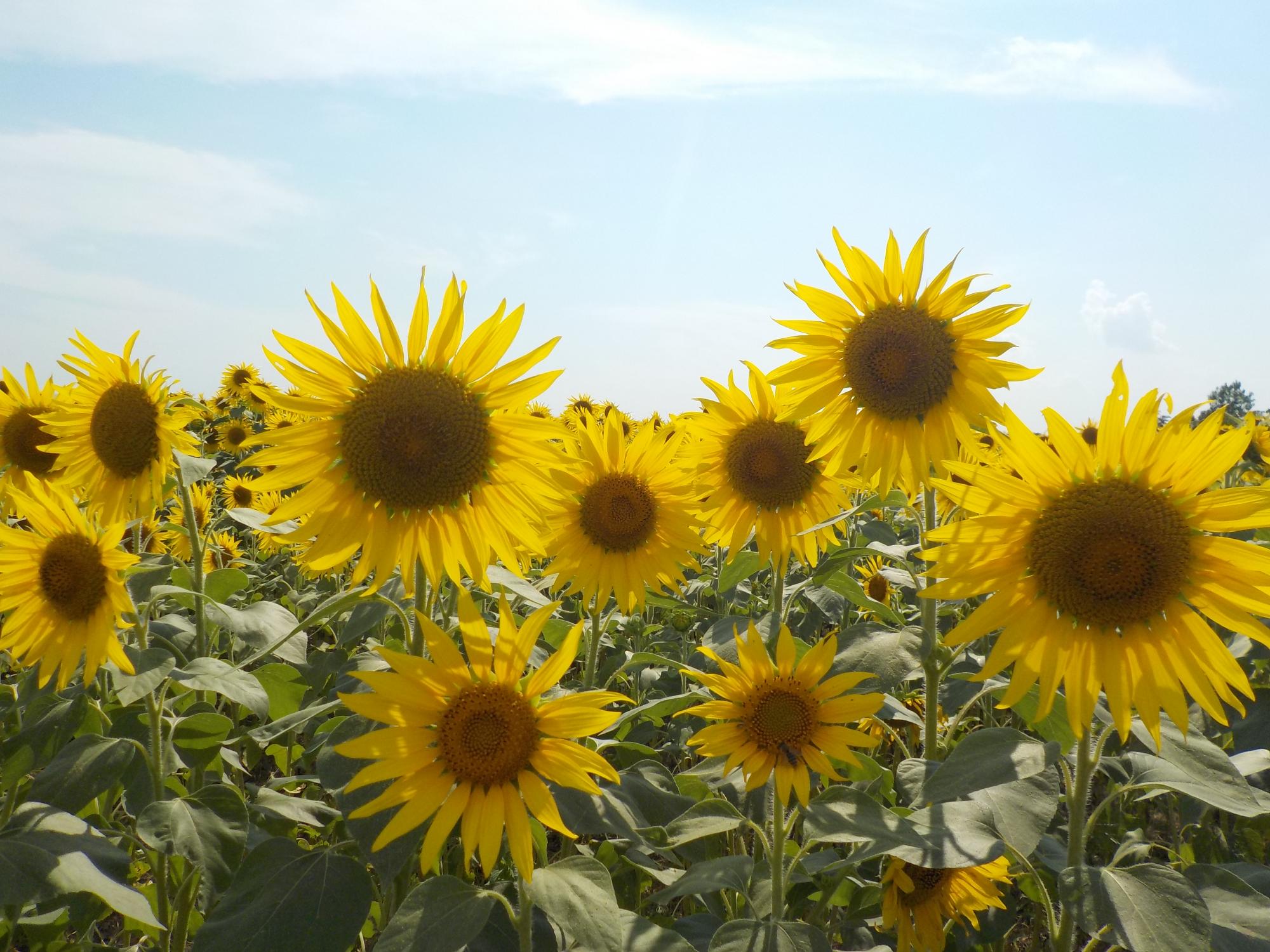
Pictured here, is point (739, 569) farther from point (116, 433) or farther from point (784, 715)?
point (116, 433)

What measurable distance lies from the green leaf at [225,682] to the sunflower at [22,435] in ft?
7.63

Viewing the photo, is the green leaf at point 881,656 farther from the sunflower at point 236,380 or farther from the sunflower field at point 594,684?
the sunflower at point 236,380

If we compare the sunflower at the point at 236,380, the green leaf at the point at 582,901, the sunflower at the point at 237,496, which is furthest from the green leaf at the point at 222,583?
the sunflower at the point at 236,380

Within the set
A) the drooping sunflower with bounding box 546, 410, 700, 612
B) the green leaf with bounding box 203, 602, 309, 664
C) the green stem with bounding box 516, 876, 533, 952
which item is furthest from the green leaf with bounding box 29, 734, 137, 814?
the drooping sunflower with bounding box 546, 410, 700, 612

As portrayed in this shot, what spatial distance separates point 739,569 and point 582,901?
1.82m

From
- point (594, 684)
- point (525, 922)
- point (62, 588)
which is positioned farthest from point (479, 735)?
point (62, 588)

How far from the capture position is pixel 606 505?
3912mm

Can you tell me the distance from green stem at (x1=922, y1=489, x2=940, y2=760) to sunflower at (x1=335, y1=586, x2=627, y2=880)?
4.16 ft

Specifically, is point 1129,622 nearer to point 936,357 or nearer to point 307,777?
point 936,357

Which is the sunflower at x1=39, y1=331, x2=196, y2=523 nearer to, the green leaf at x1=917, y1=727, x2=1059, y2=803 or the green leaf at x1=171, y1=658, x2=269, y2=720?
the green leaf at x1=171, y1=658, x2=269, y2=720

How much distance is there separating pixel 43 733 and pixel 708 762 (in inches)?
91.1

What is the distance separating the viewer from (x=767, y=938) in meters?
2.32

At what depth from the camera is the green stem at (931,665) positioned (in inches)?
117

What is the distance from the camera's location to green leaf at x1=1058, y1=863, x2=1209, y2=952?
84.7 inches
